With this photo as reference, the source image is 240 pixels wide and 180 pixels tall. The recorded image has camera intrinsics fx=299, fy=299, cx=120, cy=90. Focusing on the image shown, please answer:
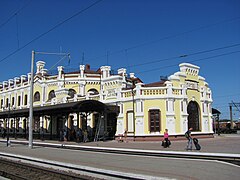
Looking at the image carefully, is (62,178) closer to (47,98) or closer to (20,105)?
(47,98)

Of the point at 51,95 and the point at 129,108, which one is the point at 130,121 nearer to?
the point at 129,108

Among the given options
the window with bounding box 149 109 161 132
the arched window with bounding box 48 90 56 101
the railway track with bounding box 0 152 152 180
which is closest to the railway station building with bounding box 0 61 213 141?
the window with bounding box 149 109 161 132

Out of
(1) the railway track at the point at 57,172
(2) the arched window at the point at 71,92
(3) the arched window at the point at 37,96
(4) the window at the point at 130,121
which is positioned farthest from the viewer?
(3) the arched window at the point at 37,96

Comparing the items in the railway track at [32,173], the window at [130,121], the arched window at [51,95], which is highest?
the arched window at [51,95]

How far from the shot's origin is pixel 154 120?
29828 mm

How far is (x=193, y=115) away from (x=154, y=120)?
226 inches

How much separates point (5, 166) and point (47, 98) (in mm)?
31238

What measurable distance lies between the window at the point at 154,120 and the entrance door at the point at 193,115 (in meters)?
4.45

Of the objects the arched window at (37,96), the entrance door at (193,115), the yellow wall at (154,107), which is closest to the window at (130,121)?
the yellow wall at (154,107)

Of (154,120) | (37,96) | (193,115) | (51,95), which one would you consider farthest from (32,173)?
(37,96)

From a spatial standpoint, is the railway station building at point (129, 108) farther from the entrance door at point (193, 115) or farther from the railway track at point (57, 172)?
the railway track at point (57, 172)

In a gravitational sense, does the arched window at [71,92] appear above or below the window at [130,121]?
above

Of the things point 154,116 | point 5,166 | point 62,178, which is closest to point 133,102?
point 154,116

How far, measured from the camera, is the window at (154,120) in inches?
1169
